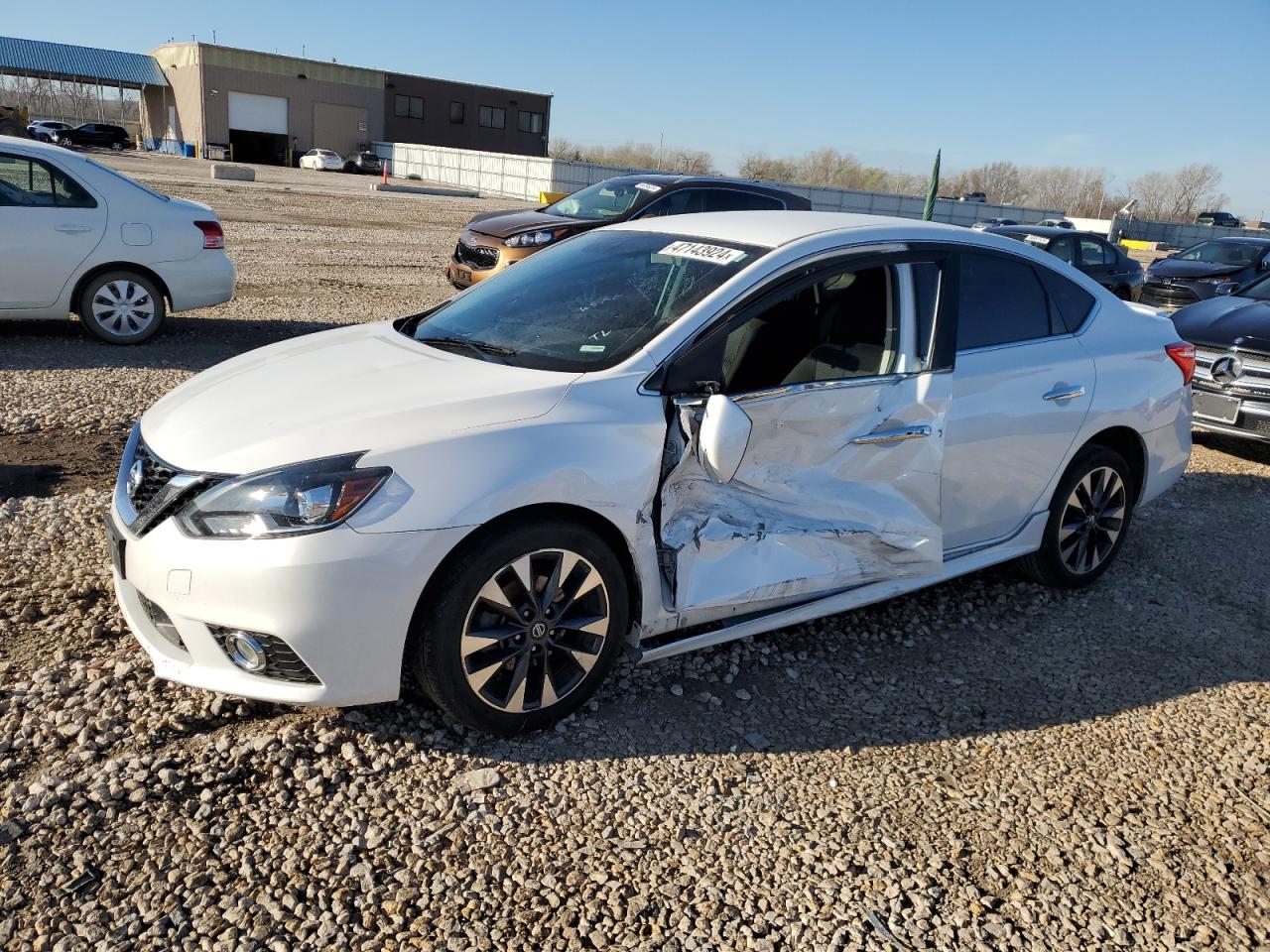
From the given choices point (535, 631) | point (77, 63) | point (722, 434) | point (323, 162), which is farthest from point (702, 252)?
point (77, 63)

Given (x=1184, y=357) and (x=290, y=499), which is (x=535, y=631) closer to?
(x=290, y=499)

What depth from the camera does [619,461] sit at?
3264mm

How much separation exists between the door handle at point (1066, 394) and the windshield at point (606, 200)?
8.57 m

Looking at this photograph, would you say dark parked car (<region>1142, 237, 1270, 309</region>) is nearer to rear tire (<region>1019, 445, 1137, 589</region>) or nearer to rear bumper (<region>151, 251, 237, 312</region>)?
rear tire (<region>1019, 445, 1137, 589</region>)

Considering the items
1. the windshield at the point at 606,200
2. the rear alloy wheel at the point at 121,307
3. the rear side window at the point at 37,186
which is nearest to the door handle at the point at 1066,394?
the rear alloy wheel at the point at 121,307

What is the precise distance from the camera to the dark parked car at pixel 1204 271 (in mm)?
12812

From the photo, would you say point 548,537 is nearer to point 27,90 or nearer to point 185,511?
point 185,511

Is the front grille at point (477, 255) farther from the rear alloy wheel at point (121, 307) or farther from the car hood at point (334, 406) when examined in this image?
the car hood at point (334, 406)

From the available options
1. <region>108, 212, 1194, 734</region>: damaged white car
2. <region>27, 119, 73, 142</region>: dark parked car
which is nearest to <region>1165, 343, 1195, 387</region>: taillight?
<region>108, 212, 1194, 734</region>: damaged white car

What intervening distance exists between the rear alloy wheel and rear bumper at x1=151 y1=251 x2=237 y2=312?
0.17m

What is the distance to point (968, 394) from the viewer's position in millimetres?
4125

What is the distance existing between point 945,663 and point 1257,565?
2599mm

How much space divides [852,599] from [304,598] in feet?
7.00

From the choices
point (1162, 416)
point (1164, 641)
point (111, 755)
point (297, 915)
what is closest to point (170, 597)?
point (111, 755)
